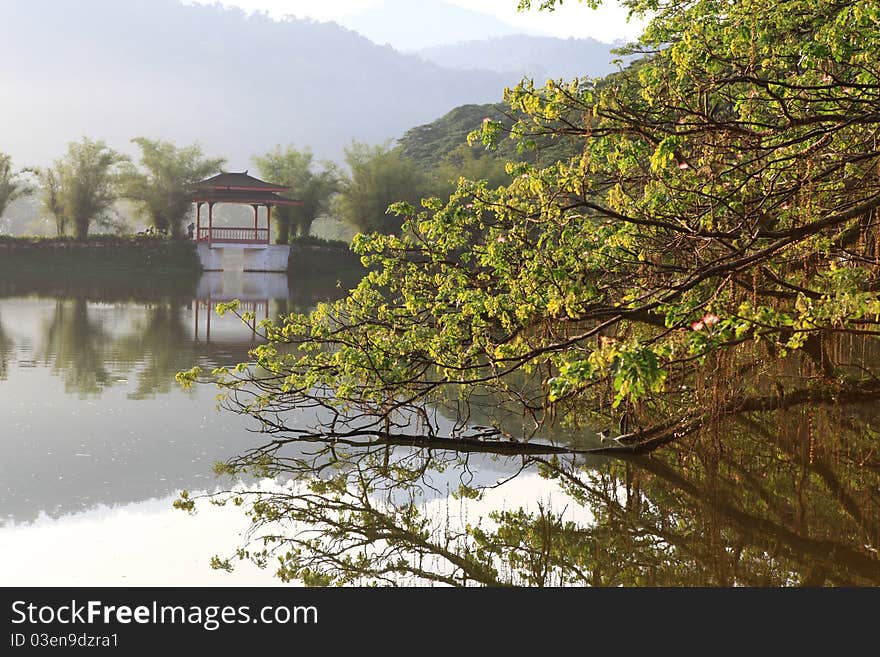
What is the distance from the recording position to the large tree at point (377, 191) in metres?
45.5

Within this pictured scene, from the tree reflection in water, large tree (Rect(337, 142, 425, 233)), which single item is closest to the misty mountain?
large tree (Rect(337, 142, 425, 233))

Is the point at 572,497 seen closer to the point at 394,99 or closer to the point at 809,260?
the point at 809,260

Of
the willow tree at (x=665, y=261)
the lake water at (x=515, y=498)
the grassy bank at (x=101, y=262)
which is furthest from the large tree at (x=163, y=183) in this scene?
the willow tree at (x=665, y=261)

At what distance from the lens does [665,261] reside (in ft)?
24.3

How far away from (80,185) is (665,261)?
41.8m

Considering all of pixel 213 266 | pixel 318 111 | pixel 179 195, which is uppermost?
pixel 318 111

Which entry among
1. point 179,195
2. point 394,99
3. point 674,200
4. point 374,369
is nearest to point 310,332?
point 374,369

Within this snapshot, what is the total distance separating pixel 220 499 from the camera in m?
6.68

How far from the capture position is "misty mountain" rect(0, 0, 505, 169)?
160750 mm

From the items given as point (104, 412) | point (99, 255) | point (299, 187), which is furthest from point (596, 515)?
point (299, 187)

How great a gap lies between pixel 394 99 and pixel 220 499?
19766 centimetres

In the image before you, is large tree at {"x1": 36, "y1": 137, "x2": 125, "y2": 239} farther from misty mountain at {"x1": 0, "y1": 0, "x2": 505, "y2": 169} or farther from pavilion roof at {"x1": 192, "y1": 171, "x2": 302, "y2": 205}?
misty mountain at {"x1": 0, "y1": 0, "x2": 505, "y2": 169}

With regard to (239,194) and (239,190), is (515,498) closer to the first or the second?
(239,194)

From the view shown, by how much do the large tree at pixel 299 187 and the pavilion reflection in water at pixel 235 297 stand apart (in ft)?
13.7
